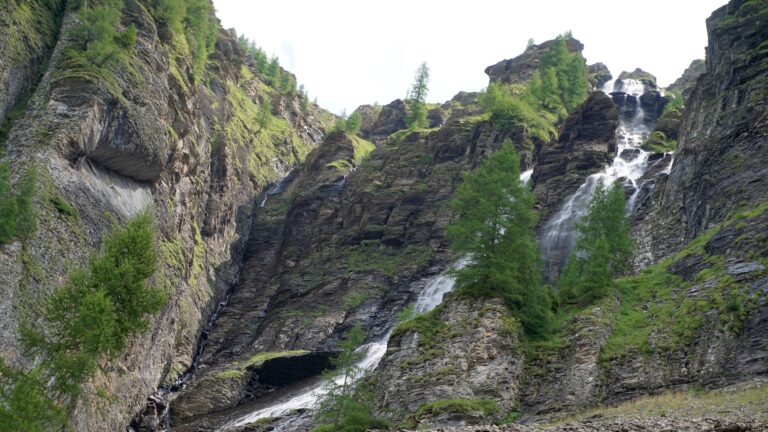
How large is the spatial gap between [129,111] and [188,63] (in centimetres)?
2047

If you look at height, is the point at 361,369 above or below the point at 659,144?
below

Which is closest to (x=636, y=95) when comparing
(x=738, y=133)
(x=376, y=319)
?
(x=738, y=133)

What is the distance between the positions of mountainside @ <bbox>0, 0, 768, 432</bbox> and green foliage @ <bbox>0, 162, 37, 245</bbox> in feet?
0.63

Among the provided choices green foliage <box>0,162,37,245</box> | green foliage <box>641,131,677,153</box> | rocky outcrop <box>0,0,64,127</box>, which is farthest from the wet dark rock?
rocky outcrop <box>0,0,64,127</box>

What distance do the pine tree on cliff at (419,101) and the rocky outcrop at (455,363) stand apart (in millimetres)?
81722

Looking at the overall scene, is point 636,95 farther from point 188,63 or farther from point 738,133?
point 188,63

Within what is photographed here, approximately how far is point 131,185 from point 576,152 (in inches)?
1880

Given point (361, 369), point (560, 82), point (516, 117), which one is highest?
point (560, 82)

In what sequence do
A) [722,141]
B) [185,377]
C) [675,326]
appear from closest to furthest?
[675,326]
[722,141]
[185,377]

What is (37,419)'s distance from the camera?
2569 centimetres

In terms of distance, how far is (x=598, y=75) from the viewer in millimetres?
129625

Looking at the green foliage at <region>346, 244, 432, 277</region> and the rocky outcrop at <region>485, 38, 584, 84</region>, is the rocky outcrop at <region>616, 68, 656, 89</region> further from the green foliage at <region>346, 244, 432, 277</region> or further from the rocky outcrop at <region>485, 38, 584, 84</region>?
the green foliage at <region>346, 244, 432, 277</region>

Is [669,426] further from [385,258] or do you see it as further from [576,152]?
[576,152]

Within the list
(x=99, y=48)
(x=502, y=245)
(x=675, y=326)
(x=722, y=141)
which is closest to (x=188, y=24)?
(x=99, y=48)
